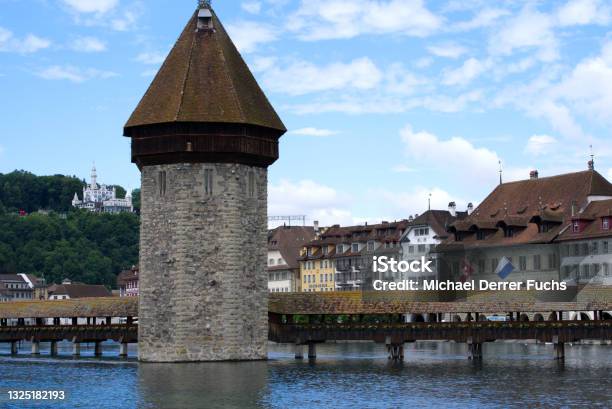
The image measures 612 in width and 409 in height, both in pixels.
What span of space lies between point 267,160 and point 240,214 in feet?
9.86

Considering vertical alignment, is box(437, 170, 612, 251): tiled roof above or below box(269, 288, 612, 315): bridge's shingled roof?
above

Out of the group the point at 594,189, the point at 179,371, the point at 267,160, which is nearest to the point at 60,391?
the point at 179,371

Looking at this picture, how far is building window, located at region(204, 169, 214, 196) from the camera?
48.8m

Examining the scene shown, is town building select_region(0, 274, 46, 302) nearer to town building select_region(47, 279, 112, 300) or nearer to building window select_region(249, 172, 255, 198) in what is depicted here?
town building select_region(47, 279, 112, 300)

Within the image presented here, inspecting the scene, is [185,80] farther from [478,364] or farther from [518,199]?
[518,199]

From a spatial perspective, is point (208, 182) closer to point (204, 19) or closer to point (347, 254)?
point (204, 19)

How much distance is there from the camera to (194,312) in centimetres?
4812

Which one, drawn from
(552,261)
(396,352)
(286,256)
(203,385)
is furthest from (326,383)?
(286,256)

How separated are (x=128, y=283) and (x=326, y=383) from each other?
10403cm

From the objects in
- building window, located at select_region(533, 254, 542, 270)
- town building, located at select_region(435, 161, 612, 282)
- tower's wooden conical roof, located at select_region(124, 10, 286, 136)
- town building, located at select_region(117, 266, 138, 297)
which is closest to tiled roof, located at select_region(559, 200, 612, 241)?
town building, located at select_region(435, 161, 612, 282)

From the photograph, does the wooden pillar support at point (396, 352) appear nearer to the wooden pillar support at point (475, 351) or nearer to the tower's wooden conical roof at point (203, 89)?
the wooden pillar support at point (475, 351)

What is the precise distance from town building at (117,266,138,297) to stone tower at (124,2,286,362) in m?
88.2

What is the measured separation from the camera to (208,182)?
48.8m

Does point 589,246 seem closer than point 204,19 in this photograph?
No
